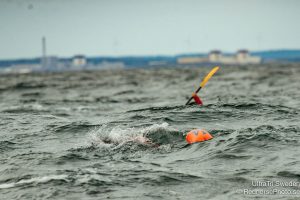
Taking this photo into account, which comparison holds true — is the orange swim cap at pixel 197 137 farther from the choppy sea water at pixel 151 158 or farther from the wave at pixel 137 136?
the wave at pixel 137 136

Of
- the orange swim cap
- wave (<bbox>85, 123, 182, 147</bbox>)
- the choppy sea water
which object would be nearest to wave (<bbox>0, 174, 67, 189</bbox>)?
the choppy sea water

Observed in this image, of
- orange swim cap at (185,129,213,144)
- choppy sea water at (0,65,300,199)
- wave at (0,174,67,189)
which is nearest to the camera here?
choppy sea water at (0,65,300,199)

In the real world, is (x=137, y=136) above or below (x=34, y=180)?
above

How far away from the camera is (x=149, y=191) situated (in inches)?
442

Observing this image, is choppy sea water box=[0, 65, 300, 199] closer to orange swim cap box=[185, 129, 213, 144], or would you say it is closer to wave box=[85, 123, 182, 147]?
wave box=[85, 123, 182, 147]

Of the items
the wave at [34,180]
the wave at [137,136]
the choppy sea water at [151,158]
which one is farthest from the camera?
the wave at [137,136]

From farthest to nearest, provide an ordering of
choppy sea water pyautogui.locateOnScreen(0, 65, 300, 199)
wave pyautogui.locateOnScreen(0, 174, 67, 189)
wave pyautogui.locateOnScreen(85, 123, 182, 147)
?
wave pyautogui.locateOnScreen(85, 123, 182, 147) → wave pyautogui.locateOnScreen(0, 174, 67, 189) → choppy sea water pyautogui.locateOnScreen(0, 65, 300, 199)

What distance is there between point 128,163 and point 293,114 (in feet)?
36.5

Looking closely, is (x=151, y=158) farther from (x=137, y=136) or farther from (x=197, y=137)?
(x=137, y=136)

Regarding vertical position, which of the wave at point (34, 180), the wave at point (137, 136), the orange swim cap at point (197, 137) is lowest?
the wave at point (34, 180)

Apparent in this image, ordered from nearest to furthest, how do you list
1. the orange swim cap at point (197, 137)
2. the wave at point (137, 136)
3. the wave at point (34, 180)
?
the wave at point (34, 180) → the orange swim cap at point (197, 137) → the wave at point (137, 136)

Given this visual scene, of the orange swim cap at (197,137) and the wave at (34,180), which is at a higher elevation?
the orange swim cap at (197,137)

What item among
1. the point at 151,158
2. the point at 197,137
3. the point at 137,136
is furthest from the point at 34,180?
the point at 197,137

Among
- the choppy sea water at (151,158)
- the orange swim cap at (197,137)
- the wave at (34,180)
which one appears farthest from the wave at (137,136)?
the wave at (34,180)
